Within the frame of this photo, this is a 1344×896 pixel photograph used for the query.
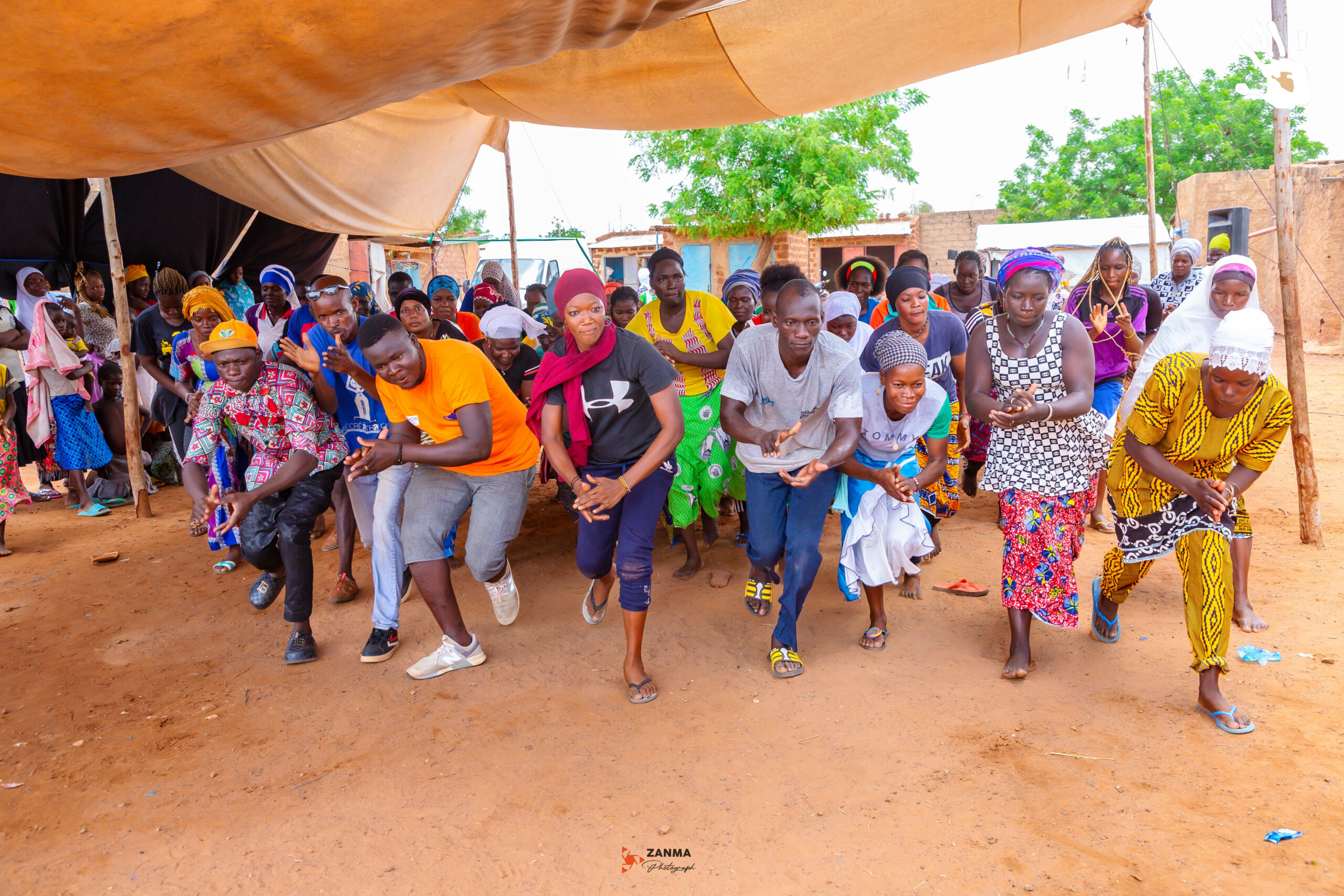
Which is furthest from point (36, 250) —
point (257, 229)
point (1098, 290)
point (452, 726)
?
point (1098, 290)

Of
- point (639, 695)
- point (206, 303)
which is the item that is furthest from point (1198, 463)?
point (206, 303)

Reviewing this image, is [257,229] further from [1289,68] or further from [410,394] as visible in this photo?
[1289,68]

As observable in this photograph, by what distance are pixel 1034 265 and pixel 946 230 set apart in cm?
2434

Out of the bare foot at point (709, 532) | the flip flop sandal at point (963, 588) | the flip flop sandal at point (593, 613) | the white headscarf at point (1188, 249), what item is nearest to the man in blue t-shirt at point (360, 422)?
the flip flop sandal at point (593, 613)

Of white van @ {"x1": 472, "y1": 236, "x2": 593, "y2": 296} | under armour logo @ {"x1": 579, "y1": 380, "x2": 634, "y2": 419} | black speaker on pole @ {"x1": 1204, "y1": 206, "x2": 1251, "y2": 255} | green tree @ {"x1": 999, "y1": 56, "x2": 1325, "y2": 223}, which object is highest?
green tree @ {"x1": 999, "y1": 56, "x2": 1325, "y2": 223}

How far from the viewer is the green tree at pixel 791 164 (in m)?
17.5

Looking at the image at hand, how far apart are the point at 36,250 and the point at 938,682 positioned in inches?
309

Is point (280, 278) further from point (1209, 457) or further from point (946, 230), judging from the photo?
point (946, 230)

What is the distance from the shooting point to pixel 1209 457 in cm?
314

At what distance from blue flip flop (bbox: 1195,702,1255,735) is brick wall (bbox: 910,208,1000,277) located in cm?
2416

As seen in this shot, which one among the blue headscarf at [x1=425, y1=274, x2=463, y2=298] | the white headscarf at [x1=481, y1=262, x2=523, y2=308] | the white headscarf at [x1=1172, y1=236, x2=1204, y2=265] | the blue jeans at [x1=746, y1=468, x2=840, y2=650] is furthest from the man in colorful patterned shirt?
the white headscarf at [x1=1172, y1=236, x2=1204, y2=265]

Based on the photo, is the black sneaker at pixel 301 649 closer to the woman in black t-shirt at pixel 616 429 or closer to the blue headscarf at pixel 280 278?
the woman in black t-shirt at pixel 616 429

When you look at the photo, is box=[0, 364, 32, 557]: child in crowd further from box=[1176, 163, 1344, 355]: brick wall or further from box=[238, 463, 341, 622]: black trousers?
box=[1176, 163, 1344, 355]: brick wall

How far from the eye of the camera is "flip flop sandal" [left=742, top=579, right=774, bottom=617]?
422 cm
